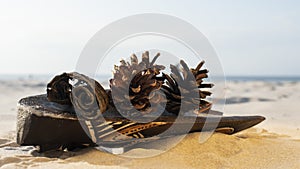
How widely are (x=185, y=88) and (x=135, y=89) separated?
0.25 meters

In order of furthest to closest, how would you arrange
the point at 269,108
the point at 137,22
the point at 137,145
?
the point at 269,108
the point at 137,22
the point at 137,145

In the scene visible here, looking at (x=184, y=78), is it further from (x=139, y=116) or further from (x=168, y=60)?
(x=139, y=116)

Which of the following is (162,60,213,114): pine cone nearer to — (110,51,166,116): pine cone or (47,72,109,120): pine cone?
(110,51,166,116): pine cone

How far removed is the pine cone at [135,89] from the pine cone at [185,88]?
0.07 metres

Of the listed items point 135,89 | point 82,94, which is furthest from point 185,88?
point 82,94

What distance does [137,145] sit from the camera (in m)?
1.46

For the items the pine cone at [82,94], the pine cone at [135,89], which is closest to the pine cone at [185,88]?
the pine cone at [135,89]

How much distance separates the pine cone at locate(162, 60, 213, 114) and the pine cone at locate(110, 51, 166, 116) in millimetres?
71

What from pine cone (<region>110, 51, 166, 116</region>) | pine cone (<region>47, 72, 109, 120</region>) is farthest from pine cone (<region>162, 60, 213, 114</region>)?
pine cone (<region>47, 72, 109, 120</region>)

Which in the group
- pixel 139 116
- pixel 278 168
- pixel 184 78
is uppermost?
pixel 184 78

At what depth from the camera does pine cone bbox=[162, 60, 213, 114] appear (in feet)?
4.88

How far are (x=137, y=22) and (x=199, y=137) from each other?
67cm

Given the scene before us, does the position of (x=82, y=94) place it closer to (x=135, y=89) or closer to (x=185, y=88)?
(x=135, y=89)

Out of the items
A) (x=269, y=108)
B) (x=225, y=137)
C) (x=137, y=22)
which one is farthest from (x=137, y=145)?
(x=269, y=108)
